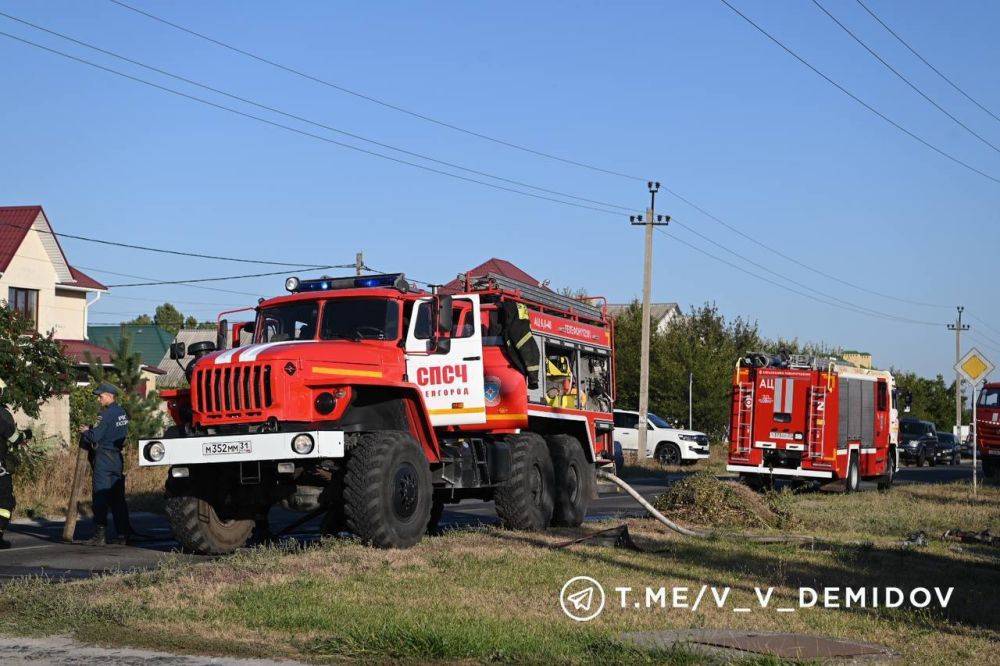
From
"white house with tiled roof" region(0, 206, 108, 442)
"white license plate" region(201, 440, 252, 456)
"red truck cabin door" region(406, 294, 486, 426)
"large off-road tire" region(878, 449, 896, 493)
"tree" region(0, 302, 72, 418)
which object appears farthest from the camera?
"white house with tiled roof" region(0, 206, 108, 442)

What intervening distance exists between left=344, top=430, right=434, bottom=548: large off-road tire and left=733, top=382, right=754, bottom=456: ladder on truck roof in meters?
15.1

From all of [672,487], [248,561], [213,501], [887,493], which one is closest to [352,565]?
[248,561]

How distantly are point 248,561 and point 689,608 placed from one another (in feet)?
13.4

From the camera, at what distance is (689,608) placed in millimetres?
9547

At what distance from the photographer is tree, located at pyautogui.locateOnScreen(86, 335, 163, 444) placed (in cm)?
2577

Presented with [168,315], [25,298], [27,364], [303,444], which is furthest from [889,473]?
[168,315]

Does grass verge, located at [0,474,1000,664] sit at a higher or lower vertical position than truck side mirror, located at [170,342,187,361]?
lower

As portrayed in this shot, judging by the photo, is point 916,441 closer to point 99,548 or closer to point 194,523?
point 99,548

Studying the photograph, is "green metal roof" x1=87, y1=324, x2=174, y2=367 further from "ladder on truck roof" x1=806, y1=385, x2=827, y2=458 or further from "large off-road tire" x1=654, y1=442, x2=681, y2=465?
"ladder on truck roof" x1=806, y1=385, x2=827, y2=458

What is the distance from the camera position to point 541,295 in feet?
55.9

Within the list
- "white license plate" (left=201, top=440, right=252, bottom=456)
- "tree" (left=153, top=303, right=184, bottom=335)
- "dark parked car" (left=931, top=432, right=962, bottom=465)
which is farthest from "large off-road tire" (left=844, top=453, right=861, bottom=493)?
"tree" (left=153, top=303, right=184, bottom=335)

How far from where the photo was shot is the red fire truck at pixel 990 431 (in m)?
38.5

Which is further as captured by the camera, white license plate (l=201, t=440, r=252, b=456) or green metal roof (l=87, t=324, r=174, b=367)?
green metal roof (l=87, t=324, r=174, b=367)

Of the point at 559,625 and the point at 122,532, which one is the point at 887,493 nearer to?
the point at 122,532
